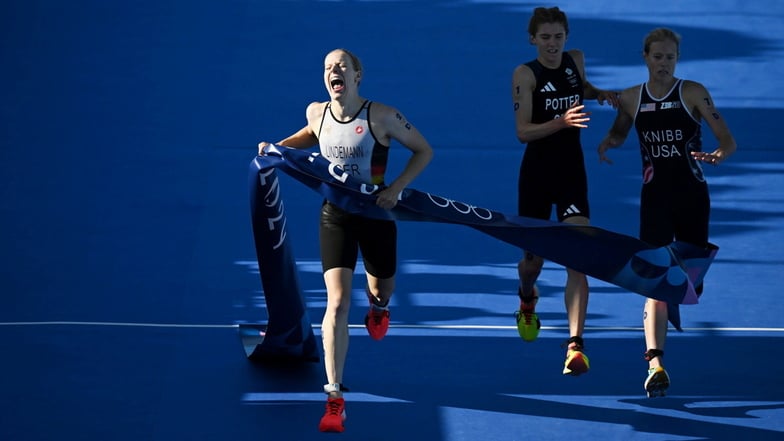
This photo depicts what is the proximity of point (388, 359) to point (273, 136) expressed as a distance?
4905 millimetres

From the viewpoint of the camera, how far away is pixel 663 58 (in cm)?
848

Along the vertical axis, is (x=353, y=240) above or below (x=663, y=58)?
below

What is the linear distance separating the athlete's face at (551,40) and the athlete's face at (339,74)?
1.31m

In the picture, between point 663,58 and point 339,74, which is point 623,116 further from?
point 339,74

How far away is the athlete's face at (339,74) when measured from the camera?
8.21 metres

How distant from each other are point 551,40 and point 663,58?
2.43 feet

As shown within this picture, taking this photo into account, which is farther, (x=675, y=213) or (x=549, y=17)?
(x=549, y=17)

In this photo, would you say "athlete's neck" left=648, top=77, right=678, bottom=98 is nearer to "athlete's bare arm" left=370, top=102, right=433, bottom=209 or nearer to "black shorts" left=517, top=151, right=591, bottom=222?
"black shorts" left=517, top=151, right=591, bottom=222

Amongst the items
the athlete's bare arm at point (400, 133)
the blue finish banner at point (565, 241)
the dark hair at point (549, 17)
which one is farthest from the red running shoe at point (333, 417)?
the dark hair at point (549, 17)

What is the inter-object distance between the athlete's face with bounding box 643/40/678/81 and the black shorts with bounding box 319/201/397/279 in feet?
6.19

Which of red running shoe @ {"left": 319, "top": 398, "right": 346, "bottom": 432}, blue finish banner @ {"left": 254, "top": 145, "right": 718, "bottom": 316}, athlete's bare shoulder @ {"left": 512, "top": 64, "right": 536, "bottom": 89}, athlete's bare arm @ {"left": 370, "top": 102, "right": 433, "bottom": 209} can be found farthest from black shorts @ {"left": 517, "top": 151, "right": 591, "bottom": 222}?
red running shoe @ {"left": 319, "top": 398, "right": 346, "bottom": 432}

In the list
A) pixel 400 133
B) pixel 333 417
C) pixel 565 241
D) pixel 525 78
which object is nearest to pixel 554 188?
pixel 565 241

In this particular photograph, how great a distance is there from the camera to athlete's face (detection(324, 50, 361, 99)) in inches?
323

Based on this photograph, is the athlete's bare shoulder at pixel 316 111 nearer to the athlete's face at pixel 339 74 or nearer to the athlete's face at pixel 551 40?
the athlete's face at pixel 339 74
